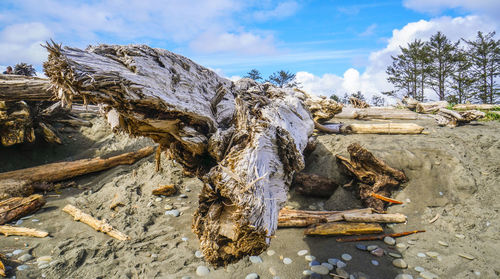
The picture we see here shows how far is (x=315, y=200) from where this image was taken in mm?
4840

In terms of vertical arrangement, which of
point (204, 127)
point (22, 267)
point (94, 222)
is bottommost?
point (22, 267)

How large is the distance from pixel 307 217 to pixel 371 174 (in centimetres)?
149

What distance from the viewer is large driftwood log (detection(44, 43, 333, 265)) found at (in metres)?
2.06

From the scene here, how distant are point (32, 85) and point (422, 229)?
8.64m

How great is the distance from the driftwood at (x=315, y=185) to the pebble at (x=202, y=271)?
234cm

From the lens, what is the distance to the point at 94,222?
13.8ft

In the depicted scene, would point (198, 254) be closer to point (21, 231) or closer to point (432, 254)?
point (21, 231)

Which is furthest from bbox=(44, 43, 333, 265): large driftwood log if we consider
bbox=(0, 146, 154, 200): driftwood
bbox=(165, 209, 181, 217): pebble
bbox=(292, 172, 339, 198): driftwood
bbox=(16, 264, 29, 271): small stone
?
bbox=(0, 146, 154, 200): driftwood

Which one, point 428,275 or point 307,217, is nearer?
point 428,275

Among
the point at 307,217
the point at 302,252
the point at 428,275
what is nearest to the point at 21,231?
the point at 302,252

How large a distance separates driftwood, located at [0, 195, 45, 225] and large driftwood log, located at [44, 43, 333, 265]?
340 centimetres

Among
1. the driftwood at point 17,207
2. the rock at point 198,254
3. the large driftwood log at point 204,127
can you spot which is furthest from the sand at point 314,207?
the large driftwood log at point 204,127

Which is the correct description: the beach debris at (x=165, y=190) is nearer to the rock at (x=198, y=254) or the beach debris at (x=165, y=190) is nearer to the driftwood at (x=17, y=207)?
the rock at (x=198, y=254)

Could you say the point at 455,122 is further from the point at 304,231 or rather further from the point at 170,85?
the point at 170,85
